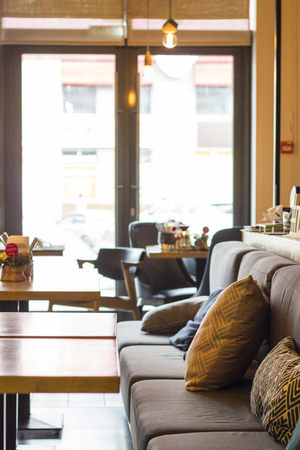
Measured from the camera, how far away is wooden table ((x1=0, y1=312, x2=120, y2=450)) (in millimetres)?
1688

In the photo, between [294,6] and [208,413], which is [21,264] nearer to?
[208,413]

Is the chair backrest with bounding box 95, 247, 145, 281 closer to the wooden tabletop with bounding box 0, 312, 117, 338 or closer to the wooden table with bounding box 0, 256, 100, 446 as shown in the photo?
the wooden table with bounding box 0, 256, 100, 446

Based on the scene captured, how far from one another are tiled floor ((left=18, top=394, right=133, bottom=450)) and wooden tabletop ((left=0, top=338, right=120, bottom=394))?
1.13 m

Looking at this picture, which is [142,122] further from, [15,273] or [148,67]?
[15,273]

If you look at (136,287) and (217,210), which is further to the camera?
(217,210)

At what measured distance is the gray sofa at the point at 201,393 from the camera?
2.08 meters

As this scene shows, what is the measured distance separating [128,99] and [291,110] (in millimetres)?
1562

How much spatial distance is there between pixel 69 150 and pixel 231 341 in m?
4.24

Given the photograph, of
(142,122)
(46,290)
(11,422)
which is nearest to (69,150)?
(142,122)

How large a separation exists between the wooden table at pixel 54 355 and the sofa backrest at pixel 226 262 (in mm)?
1094

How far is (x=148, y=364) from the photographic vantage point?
3.04 m

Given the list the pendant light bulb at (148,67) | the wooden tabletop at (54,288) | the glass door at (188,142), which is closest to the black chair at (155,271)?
the glass door at (188,142)

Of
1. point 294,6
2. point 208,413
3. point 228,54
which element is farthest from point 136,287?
point 208,413

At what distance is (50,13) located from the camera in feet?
20.0
